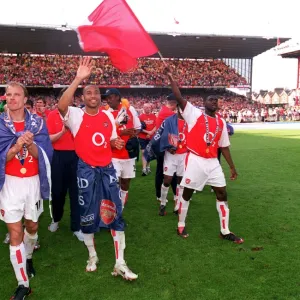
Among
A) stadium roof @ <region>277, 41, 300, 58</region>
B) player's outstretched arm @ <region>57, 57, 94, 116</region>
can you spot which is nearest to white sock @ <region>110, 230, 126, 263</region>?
player's outstretched arm @ <region>57, 57, 94, 116</region>

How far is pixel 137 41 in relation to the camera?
14.4ft

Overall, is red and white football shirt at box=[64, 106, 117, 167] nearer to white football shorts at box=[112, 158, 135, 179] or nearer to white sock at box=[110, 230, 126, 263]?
white sock at box=[110, 230, 126, 263]

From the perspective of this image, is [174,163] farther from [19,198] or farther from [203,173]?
[19,198]

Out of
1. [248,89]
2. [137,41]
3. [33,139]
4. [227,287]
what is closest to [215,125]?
[137,41]

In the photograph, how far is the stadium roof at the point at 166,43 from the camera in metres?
35.3

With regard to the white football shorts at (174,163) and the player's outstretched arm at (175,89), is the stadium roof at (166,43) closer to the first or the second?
the white football shorts at (174,163)

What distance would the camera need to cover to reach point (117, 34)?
435 cm

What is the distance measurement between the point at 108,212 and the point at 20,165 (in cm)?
112

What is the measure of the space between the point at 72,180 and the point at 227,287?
2829 millimetres

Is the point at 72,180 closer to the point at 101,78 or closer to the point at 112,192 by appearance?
the point at 112,192

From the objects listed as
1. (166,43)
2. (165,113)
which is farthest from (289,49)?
(165,113)

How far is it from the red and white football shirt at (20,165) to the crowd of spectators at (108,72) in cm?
3160

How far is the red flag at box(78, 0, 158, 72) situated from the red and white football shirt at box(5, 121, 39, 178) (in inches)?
46.7

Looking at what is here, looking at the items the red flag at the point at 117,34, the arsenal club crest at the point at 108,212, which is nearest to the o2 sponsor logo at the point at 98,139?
the arsenal club crest at the point at 108,212
